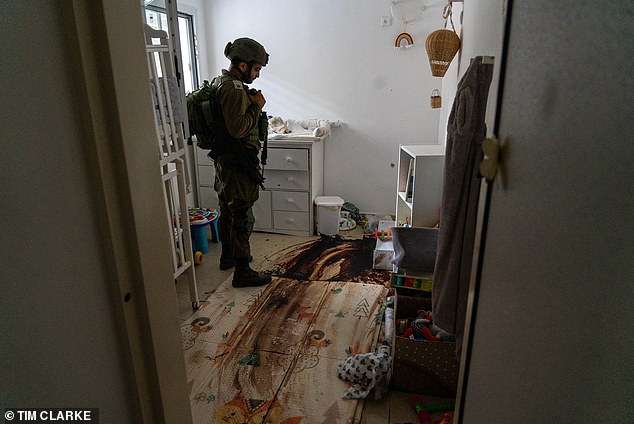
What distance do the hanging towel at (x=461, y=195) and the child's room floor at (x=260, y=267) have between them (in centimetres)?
43

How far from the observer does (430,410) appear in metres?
1.48

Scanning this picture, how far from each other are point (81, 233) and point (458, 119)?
44.6 inches

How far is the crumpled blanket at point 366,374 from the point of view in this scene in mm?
1574

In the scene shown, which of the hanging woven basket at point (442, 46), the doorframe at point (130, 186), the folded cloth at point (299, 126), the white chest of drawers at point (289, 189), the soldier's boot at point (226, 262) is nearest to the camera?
the doorframe at point (130, 186)

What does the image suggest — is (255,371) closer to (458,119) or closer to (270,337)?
(270,337)

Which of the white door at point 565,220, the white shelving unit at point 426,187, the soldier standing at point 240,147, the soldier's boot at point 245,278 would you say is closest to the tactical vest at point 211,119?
the soldier standing at point 240,147

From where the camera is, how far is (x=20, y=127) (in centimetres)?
51

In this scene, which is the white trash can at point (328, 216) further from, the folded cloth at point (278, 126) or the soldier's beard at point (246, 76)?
the soldier's beard at point (246, 76)

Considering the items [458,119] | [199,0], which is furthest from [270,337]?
[199,0]

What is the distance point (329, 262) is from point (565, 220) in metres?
2.44

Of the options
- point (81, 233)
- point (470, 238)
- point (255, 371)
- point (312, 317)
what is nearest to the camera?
point (81, 233)

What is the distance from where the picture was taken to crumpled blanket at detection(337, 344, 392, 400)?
1.57 m

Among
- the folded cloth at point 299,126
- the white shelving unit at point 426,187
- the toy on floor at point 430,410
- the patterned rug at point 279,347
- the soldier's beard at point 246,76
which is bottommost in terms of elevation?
the patterned rug at point 279,347

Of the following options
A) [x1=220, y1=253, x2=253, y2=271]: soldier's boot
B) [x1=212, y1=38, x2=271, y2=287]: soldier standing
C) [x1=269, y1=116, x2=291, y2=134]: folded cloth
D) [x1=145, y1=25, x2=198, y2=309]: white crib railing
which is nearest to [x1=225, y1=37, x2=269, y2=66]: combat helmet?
[x1=212, y1=38, x2=271, y2=287]: soldier standing
